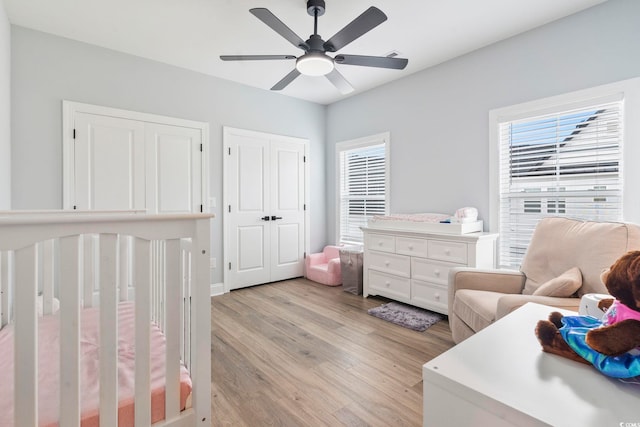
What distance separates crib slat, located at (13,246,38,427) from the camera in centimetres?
80

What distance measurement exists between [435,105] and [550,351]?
3052mm

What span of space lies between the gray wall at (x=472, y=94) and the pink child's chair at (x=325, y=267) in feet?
3.77

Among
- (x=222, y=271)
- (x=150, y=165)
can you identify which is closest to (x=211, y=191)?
(x=150, y=165)

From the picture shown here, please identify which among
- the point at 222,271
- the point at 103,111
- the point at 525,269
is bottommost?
the point at 222,271

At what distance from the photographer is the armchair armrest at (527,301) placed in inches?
59.1

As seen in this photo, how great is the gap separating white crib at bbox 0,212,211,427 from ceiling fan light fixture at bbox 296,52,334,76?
1.59 metres

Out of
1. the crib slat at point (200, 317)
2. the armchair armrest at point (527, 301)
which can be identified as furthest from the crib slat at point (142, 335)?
the armchair armrest at point (527, 301)

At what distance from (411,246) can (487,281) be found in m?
0.93

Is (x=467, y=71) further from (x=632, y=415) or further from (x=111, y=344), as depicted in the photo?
(x=111, y=344)

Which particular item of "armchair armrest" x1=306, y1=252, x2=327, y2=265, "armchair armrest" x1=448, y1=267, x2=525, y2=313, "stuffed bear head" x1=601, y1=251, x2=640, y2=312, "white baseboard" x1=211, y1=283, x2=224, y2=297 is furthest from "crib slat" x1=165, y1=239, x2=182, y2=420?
"armchair armrest" x1=306, y1=252, x2=327, y2=265

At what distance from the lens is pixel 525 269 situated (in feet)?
7.04

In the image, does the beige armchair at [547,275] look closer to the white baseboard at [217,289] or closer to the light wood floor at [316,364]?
the light wood floor at [316,364]

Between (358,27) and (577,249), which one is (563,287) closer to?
(577,249)

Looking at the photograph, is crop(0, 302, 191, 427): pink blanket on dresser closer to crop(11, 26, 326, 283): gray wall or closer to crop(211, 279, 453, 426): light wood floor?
crop(211, 279, 453, 426): light wood floor
